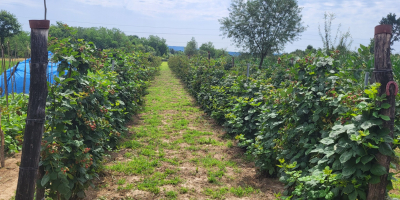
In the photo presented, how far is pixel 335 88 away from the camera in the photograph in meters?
3.24

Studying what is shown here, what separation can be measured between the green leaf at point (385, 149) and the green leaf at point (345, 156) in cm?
23

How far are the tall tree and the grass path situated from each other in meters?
17.1

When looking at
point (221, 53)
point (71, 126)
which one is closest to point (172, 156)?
point (71, 126)

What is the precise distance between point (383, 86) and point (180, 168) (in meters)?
3.26

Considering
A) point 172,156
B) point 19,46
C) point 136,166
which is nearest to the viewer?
point 136,166

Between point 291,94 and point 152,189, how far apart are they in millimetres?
2357

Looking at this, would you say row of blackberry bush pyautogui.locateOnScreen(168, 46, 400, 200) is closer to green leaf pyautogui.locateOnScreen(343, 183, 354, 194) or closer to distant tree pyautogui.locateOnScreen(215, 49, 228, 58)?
green leaf pyautogui.locateOnScreen(343, 183, 354, 194)

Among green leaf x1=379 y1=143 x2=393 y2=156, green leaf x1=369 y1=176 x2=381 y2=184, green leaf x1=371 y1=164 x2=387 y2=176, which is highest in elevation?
green leaf x1=379 y1=143 x2=393 y2=156

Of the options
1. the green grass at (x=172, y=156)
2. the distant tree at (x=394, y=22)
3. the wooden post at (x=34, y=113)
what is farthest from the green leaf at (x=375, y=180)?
the distant tree at (x=394, y=22)

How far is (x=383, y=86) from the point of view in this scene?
232cm

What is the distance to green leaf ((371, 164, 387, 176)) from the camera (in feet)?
7.16

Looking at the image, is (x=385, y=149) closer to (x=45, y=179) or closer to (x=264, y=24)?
(x=45, y=179)

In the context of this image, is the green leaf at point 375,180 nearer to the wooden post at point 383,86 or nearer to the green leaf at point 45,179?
the wooden post at point 383,86

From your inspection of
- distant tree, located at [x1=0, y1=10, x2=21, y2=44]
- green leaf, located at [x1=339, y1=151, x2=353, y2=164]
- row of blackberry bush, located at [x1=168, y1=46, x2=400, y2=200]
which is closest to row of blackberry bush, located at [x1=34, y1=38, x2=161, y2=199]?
row of blackberry bush, located at [x1=168, y1=46, x2=400, y2=200]
